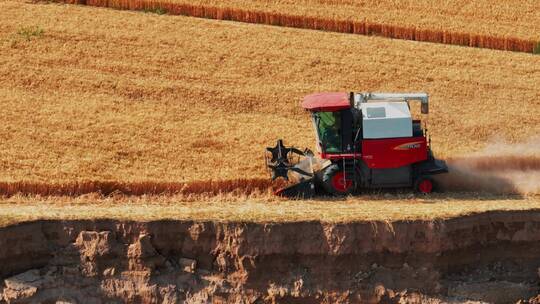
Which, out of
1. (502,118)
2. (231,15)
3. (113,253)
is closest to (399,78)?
(502,118)

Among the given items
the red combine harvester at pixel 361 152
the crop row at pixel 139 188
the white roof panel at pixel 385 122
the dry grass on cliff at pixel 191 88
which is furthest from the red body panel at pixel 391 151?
the dry grass on cliff at pixel 191 88

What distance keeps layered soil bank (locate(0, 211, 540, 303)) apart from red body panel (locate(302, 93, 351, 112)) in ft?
15.0

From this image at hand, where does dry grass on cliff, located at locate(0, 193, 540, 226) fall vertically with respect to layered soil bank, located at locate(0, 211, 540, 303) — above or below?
above

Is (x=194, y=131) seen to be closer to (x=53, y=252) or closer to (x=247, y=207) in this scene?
(x=247, y=207)

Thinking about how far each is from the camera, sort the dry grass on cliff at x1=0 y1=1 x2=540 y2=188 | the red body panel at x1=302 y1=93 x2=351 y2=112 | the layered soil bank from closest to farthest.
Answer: the layered soil bank, the red body panel at x1=302 y1=93 x2=351 y2=112, the dry grass on cliff at x1=0 y1=1 x2=540 y2=188

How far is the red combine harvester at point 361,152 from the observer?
95.5 feet

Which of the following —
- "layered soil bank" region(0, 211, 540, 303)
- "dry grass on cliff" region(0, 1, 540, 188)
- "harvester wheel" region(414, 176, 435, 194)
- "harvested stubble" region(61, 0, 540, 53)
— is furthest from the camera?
"harvested stubble" region(61, 0, 540, 53)

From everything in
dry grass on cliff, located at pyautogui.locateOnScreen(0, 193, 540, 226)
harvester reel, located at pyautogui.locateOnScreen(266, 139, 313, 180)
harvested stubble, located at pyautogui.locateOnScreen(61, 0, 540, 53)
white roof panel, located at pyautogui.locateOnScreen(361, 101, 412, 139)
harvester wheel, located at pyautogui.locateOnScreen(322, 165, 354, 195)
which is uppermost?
harvested stubble, located at pyautogui.locateOnScreen(61, 0, 540, 53)

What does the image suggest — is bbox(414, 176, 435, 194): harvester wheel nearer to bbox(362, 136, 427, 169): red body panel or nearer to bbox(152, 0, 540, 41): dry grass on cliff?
bbox(362, 136, 427, 169): red body panel

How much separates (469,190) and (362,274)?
6437mm

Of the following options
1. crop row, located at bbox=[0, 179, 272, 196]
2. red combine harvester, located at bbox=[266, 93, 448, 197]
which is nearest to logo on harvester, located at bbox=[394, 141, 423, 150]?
red combine harvester, located at bbox=[266, 93, 448, 197]

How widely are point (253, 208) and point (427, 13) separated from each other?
61.9 feet

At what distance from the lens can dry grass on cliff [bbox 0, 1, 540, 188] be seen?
3111cm

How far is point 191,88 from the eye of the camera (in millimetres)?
36156
